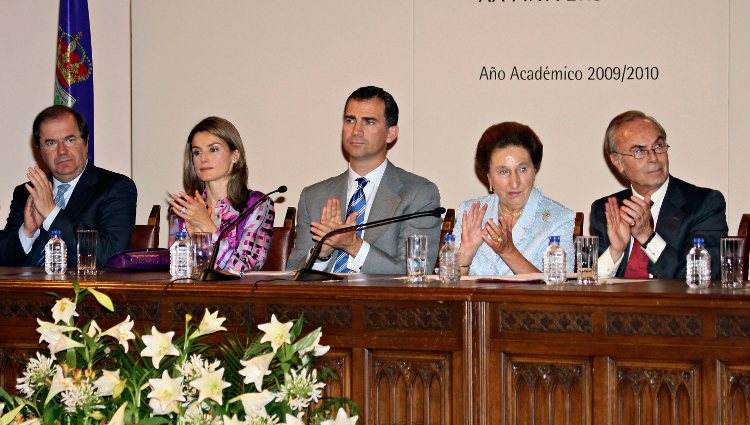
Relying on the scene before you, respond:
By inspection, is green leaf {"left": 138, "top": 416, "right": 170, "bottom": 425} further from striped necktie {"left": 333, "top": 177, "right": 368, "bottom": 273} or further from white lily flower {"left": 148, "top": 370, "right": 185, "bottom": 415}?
striped necktie {"left": 333, "top": 177, "right": 368, "bottom": 273}

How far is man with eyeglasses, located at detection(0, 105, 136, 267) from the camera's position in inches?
178

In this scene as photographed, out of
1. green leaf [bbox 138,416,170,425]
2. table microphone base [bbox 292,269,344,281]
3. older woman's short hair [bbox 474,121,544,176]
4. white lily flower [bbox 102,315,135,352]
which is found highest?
older woman's short hair [bbox 474,121,544,176]

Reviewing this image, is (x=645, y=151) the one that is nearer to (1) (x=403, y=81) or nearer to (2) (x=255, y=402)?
(1) (x=403, y=81)

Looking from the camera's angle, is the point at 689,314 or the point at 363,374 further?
the point at 363,374

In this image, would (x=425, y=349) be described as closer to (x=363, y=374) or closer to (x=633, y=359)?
(x=363, y=374)

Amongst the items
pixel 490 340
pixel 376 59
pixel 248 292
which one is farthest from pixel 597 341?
pixel 376 59

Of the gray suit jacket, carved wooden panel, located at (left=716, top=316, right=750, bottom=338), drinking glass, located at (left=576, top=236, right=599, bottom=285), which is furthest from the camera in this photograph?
the gray suit jacket

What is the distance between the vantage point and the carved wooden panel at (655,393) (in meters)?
2.97

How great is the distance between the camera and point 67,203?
15.6ft

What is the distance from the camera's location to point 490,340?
125 inches

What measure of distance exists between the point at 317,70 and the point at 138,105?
118 cm

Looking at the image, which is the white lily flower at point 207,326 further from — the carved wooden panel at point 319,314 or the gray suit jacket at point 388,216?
the gray suit jacket at point 388,216

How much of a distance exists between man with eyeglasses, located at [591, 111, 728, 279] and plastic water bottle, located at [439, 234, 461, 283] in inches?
25.4

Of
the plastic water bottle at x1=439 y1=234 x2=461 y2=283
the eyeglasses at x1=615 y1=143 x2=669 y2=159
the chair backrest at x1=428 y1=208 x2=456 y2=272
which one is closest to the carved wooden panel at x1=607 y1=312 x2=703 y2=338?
the plastic water bottle at x1=439 y1=234 x2=461 y2=283
